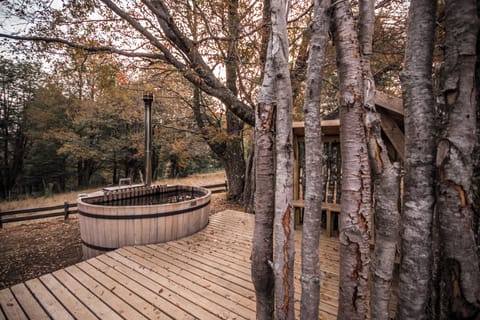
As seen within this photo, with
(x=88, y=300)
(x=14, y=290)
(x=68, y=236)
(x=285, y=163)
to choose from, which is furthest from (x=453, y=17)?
(x=68, y=236)

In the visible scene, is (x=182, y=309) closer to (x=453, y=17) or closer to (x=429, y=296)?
(x=429, y=296)

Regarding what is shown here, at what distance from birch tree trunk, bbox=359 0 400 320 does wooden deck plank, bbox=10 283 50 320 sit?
2.87 m

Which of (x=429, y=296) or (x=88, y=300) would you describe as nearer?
(x=429, y=296)

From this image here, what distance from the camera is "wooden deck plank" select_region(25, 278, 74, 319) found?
2105 millimetres

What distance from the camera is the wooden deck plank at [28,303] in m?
2.09

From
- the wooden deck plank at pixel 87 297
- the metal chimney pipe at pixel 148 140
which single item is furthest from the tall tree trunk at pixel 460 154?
the metal chimney pipe at pixel 148 140

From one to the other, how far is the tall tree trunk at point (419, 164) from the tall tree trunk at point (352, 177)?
0.66 ft

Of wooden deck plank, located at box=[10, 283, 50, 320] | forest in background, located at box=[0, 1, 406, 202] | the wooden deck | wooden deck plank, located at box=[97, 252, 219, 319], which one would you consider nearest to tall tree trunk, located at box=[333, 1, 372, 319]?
the wooden deck

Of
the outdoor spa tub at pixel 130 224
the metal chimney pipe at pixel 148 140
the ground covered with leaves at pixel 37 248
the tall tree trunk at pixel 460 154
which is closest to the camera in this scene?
the tall tree trunk at pixel 460 154

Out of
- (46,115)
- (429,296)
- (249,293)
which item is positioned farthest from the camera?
(46,115)

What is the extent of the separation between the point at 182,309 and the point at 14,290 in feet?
6.47

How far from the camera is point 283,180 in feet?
4.54

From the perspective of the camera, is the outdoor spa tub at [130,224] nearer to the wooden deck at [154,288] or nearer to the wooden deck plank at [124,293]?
the wooden deck at [154,288]

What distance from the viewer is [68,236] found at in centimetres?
531
